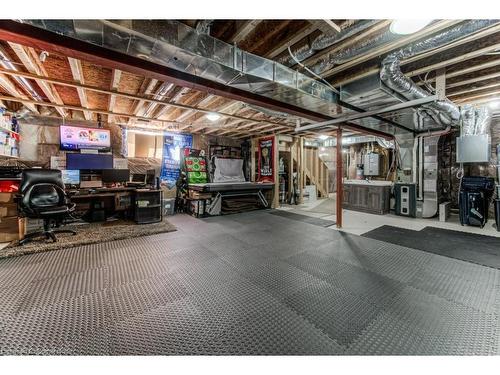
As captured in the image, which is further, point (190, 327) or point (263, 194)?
point (263, 194)

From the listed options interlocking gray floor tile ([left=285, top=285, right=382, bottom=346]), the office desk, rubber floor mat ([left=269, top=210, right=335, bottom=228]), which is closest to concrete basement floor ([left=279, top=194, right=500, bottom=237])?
rubber floor mat ([left=269, top=210, right=335, bottom=228])

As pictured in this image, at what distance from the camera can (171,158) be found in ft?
22.4

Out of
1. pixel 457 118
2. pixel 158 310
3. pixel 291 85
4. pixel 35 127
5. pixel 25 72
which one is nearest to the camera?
pixel 158 310

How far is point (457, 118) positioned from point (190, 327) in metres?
5.91

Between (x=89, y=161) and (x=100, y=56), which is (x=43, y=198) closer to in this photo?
(x=89, y=161)

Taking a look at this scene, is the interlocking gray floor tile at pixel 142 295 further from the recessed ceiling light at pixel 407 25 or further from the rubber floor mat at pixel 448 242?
the rubber floor mat at pixel 448 242

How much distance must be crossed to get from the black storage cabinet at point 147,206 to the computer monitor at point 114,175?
0.73 m

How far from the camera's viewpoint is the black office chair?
330 centimetres

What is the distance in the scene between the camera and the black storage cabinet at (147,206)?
192 inches

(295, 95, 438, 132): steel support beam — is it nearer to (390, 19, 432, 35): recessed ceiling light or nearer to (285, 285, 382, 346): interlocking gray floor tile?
(390, 19, 432, 35): recessed ceiling light

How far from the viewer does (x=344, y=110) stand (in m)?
3.94

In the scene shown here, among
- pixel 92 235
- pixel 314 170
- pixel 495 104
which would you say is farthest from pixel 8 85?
pixel 495 104
